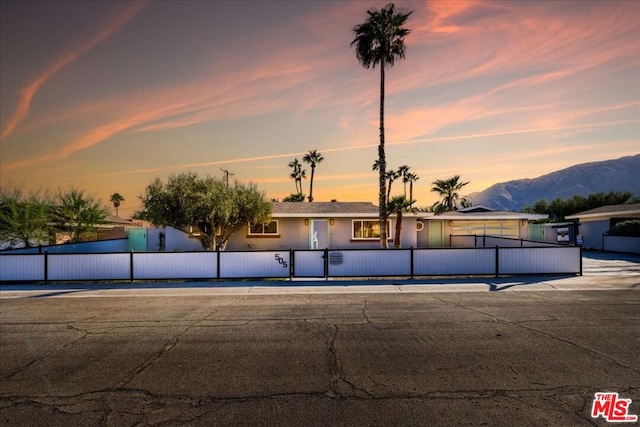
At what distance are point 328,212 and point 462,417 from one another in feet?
65.2

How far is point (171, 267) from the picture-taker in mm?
14922

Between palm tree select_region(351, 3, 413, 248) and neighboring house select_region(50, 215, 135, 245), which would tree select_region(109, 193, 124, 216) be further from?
palm tree select_region(351, 3, 413, 248)

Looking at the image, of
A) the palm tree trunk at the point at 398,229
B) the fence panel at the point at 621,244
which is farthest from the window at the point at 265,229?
the fence panel at the point at 621,244

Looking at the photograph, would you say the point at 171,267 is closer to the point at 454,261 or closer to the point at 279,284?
the point at 279,284

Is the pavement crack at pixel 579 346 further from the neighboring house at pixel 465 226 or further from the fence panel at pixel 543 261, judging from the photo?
the neighboring house at pixel 465 226

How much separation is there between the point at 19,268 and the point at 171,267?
616 centimetres

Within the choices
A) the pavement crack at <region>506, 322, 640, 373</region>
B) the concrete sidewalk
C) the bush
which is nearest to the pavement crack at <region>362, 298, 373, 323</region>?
the concrete sidewalk

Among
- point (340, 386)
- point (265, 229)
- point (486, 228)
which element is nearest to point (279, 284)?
point (340, 386)

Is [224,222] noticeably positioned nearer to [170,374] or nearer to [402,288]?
[402,288]

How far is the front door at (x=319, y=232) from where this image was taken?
2414 centimetres

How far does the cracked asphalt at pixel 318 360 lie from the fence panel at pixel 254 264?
3.54 metres

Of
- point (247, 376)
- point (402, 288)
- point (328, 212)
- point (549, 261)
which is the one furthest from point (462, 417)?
point (328, 212)

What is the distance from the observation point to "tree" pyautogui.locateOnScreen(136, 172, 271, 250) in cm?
1909

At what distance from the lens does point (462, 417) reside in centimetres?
447
